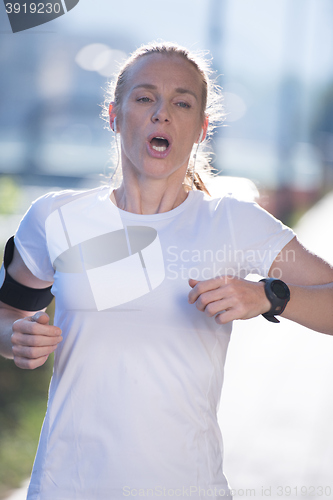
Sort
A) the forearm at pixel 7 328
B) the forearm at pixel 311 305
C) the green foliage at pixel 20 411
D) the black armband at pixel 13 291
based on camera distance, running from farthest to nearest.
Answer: the green foliage at pixel 20 411
the black armband at pixel 13 291
the forearm at pixel 7 328
the forearm at pixel 311 305

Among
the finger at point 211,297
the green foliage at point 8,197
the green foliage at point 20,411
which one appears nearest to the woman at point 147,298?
the finger at point 211,297

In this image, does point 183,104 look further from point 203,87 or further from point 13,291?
point 13,291

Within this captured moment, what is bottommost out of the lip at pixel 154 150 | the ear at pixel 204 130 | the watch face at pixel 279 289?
the watch face at pixel 279 289

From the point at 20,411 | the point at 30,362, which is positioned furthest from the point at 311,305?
the point at 20,411

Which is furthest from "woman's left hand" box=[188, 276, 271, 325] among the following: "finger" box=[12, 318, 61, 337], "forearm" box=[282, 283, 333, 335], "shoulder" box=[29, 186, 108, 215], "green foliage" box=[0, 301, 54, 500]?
"green foliage" box=[0, 301, 54, 500]

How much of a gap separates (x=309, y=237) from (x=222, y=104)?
3940 millimetres

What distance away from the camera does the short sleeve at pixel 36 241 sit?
1426mm

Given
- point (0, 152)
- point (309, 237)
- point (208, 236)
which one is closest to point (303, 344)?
point (309, 237)

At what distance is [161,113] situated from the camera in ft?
4.60

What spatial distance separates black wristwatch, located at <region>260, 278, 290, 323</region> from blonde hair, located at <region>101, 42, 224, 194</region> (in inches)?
17.9

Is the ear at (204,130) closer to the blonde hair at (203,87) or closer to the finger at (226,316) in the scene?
the blonde hair at (203,87)

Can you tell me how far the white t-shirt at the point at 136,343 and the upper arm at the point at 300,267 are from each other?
0.02 metres

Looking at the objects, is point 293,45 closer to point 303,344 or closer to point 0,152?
point 0,152

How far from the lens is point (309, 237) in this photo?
5.49 m
